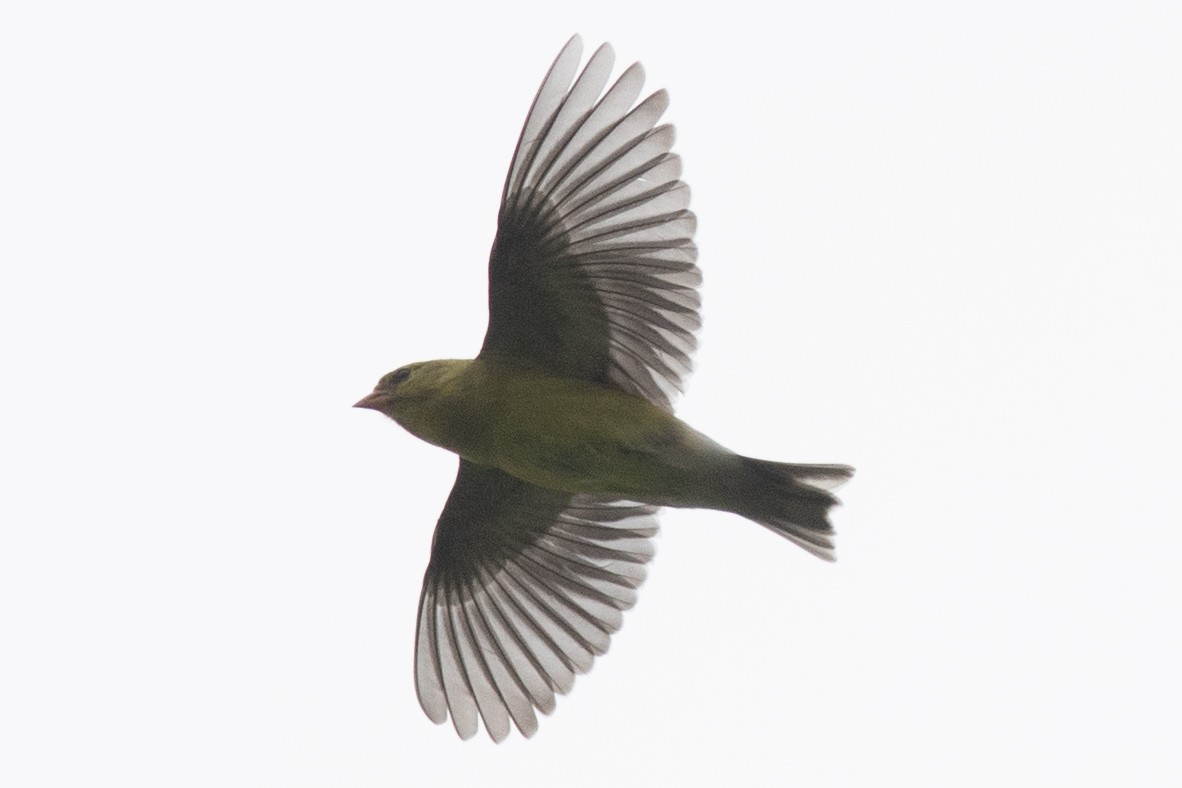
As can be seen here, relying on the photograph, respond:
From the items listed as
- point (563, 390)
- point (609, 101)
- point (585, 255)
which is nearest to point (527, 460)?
point (563, 390)

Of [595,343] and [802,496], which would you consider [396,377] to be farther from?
[802,496]

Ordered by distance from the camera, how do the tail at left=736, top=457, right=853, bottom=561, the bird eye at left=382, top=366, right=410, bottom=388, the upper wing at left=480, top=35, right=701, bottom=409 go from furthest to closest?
the bird eye at left=382, top=366, right=410, bottom=388 < the tail at left=736, top=457, right=853, bottom=561 < the upper wing at left=480, top=35, right=701, bottom=409

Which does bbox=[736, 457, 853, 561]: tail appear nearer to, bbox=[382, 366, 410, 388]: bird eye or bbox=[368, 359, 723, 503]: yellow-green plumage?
bbox=[368, 359, 723, 503]: yellow-green plumage

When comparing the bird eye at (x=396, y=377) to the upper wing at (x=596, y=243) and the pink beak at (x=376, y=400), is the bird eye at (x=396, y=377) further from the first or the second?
the upper wing at (x=596, y=243)

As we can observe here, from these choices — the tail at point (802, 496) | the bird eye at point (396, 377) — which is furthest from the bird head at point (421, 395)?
the tail at point (802, 496)

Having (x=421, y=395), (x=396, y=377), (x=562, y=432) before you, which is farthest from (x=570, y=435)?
(x=396, y=377)

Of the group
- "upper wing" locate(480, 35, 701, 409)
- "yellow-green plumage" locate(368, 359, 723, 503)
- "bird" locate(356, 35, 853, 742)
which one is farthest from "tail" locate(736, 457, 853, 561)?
"upper wing" locate(480, 35, 701, 409)

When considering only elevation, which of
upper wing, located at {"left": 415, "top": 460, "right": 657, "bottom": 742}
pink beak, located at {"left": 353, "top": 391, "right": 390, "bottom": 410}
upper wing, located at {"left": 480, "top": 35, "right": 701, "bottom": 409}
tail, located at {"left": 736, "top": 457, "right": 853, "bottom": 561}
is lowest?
upper wing, located at {"left": 415, "top": 460, "right": 657, "bottom": 742}
